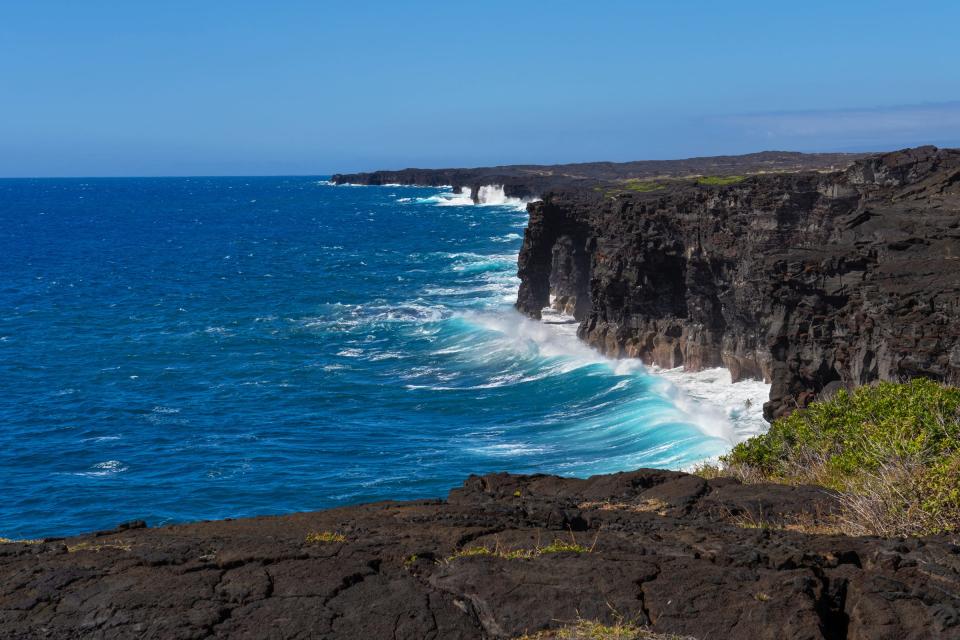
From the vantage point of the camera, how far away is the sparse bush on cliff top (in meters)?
12.4

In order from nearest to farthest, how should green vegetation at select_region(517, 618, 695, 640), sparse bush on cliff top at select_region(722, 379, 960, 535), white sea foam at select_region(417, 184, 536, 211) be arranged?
green vegetation at select_region(517, 618, 695, 640) < sparse bush on cliff top at select_region(722, 379, 960, 535) < white sea foam at select_region(417, 184, 536, 211)

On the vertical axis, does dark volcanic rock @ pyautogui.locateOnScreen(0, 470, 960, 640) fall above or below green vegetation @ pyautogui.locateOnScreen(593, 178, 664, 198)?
below

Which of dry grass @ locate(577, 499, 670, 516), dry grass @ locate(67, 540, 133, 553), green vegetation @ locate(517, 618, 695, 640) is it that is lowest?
dry grass @ locate(577, 499, 670, 516)

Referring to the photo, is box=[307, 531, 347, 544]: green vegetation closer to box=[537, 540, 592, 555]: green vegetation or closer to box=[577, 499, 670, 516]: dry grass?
box=[537, 540, 592, 555]: green vegetation

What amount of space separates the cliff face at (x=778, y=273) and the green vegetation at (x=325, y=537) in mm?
17267

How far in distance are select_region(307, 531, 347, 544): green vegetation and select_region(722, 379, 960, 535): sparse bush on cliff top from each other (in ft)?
22.3

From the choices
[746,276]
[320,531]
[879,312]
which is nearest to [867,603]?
[320,531]

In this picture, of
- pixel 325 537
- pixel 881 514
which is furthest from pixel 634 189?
pixel 325 537

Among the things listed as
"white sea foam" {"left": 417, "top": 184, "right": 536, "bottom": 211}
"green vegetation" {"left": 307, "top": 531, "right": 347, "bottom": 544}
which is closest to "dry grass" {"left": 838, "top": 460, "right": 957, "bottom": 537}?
"green vegetation" {"left": 307, "top": 531, "right": 347, "bottom": 544}

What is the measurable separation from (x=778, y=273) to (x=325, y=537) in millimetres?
23376

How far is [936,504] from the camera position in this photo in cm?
1207

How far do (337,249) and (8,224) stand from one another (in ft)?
226

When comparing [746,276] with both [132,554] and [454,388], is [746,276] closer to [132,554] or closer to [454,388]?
[454,388]

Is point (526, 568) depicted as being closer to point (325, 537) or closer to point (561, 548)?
point (561, 548)
